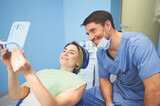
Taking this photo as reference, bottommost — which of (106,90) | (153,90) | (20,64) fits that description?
(106,90)

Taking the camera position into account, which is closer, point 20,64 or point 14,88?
point 20,64

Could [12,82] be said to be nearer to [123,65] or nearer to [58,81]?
[58,81]

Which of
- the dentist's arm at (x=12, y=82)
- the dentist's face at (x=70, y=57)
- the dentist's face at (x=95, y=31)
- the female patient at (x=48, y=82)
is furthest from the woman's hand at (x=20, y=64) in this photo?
the dentist's face at (x=95, y=31)

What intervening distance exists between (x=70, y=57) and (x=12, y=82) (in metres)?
0.50

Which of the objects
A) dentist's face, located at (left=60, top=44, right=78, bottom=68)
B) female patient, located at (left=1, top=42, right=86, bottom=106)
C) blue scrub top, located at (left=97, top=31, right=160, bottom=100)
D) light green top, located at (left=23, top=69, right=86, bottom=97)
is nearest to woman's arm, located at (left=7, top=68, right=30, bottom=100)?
female patient, located at (left=1, top=42, right=86, bottom=106)

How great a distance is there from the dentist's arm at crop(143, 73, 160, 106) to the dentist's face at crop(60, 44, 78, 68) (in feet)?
2.00

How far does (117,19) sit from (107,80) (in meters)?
1.45

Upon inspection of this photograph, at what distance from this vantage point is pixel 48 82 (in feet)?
2.96

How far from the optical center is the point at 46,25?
243cm

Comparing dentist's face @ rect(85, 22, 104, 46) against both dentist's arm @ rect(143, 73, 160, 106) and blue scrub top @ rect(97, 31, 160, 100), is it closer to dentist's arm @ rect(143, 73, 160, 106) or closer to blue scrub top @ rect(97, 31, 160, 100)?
blue scrub top @ rect(97, 31, 160, 100)

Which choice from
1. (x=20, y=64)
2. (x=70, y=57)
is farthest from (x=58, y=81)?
(x=20, y=64)

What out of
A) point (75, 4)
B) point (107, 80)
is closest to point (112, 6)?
point (75, 4)

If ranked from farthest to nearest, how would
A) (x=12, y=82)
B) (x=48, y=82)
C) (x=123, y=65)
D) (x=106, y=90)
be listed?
1. (x=106, y=90)
2. (x=123, y=65)
3. (x=48, y=82)
4. (x=12, y=82)

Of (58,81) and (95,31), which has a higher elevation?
(95,31)
